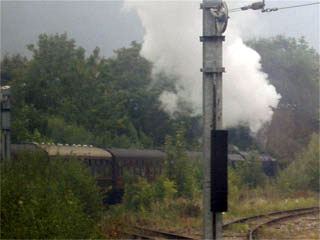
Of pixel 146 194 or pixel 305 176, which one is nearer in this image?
pixel 146 194

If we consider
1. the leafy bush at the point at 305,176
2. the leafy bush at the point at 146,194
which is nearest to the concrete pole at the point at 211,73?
the leafy bush at the point at 146,194

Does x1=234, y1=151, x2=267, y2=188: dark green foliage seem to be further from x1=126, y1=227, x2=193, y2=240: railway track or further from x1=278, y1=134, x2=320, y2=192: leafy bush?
x1=126, y1=227, x2=193, y2=240: railway track

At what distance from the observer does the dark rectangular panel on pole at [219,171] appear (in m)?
6.49

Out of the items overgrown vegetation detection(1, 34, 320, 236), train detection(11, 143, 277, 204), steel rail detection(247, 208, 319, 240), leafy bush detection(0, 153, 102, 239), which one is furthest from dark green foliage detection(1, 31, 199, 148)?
leafy bush detection(0, 153, 102, 239)

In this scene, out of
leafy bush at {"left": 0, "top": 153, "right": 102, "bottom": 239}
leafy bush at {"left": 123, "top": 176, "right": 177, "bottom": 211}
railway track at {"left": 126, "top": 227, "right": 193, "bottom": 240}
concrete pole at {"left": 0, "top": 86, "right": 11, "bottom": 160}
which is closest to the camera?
leafy bush at {"left": 0, "top": 153, "right": 102, "bottom": 239}

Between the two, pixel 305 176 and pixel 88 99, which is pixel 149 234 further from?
pixel 88 99

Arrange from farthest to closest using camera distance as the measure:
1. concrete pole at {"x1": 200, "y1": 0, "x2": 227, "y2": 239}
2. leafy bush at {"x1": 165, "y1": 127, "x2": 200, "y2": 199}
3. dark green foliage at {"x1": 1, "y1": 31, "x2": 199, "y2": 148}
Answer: dark green foliage at {"x1": 1, "y1": 31, "x2": 199, "y2": 148} < leafy bush at {"x1": 165, "y1": 127, "x2": 200, "y2": 199} < concrete pole at {"x1": 200, "y1": 0, "x2": 227, "y2": 239}

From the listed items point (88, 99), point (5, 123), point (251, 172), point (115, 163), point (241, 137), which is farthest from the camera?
point (88, 99)

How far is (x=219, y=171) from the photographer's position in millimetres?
6512

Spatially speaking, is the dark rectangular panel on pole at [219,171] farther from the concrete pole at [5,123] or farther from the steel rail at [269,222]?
the steel rail at [269,222]

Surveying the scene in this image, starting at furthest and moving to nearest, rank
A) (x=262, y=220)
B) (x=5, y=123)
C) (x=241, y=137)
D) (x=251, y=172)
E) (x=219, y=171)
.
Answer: (x=241, y=137) < (x=251, y=172) < (x=262, y=220) < (x=5, y=123) < (x=219, y=171)

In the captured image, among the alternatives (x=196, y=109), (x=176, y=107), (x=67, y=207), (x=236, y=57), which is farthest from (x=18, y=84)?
(x=67, y=207)

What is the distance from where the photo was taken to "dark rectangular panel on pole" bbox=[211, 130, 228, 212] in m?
6.49

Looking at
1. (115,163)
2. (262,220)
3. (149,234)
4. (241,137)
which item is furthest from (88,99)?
(149,234)
